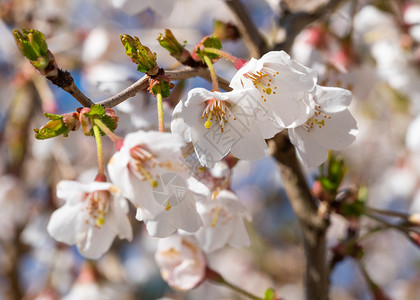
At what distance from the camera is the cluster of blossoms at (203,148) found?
842 mm

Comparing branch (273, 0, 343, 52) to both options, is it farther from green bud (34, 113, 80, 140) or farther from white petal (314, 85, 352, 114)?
green bud (34, 113, 80, 140)

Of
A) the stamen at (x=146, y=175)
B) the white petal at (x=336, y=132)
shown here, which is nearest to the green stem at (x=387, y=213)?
the white petal at (x=336, y=132)

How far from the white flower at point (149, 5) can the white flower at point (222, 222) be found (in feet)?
2.05

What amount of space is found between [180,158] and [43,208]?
179 centimetres

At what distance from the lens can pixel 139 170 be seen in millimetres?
865

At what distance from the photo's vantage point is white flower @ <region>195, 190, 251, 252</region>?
3.64 ft

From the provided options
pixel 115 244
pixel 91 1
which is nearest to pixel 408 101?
pixel 115 244

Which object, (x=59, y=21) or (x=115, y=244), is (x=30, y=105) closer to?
(x=59, y=21)

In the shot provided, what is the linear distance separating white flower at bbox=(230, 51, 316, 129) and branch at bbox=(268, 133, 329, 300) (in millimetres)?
334

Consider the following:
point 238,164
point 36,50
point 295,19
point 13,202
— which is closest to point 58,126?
point 36,50

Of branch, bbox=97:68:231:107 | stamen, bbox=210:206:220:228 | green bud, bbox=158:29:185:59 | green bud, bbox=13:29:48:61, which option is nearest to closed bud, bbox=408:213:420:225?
stamen, bbox=210:206:220:228

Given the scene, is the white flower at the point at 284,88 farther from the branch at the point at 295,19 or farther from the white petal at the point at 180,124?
the branch at the point at 295,19

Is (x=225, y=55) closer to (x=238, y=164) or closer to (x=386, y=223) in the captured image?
(x=386, y=223)

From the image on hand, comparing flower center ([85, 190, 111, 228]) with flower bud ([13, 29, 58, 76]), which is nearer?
flower bud ([13, 29, 58, 76])
